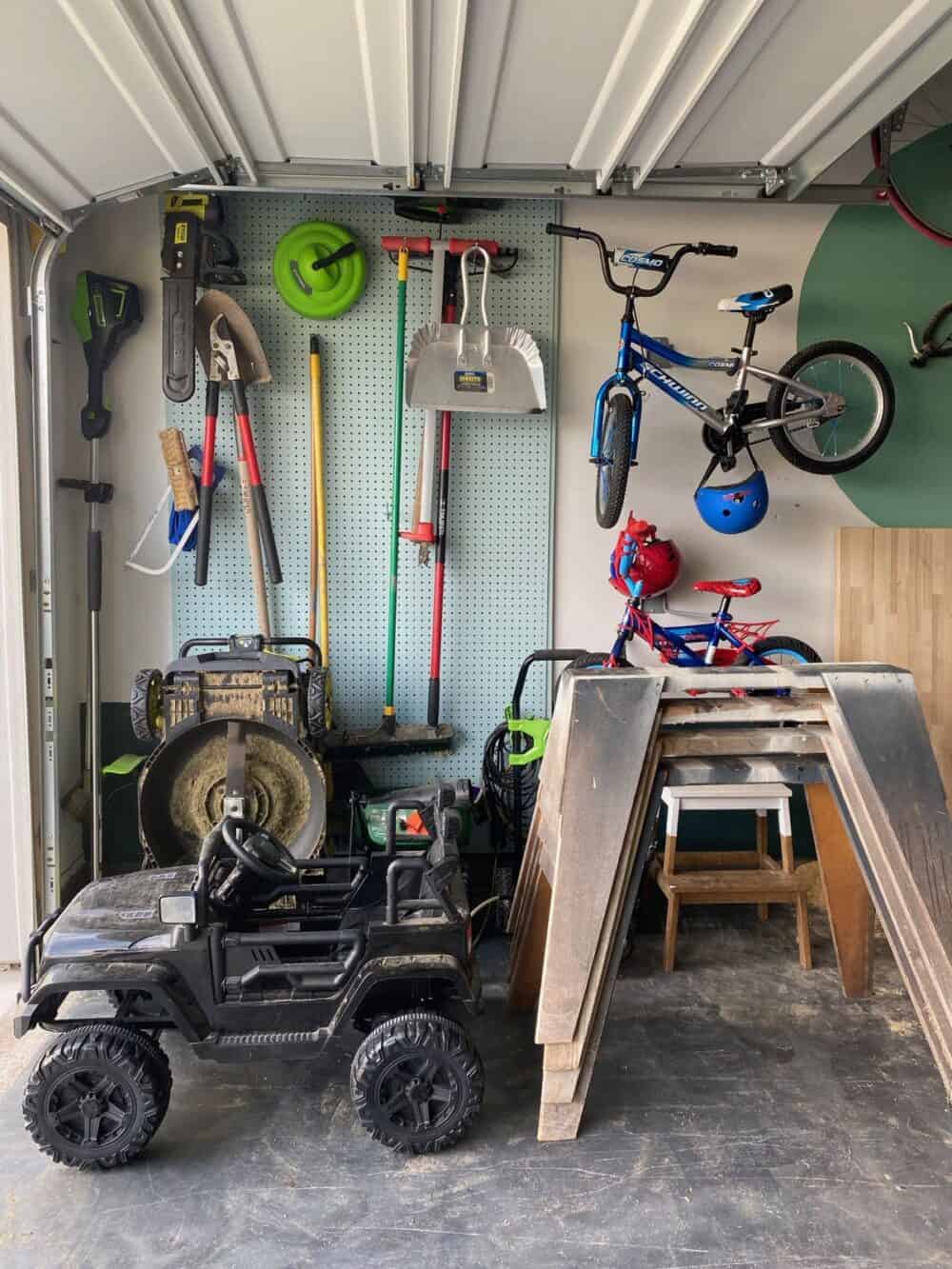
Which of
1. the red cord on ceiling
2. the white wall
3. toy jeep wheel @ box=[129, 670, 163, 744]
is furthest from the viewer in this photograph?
the white wall

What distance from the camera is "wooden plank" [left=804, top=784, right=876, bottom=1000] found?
2.36 m

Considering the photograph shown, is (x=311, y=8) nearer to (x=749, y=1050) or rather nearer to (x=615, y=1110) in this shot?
(x=615, y=1110)

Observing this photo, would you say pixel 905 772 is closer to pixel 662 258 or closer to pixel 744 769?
pixel 744 769

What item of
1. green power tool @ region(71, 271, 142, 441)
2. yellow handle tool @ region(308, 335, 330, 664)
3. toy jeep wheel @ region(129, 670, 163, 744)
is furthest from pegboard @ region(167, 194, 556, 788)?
toy jeep wheel @ region(129, 670, 163, 744)

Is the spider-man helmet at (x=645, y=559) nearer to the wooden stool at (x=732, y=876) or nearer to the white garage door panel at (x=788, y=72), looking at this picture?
the wooden stool at (x=732, y=876)

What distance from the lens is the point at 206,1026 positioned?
1.78 meters

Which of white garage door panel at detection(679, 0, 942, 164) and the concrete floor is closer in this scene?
the concrete floor

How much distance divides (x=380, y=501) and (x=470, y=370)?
0.60 m

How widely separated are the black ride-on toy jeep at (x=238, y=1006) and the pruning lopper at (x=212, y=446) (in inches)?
52.1

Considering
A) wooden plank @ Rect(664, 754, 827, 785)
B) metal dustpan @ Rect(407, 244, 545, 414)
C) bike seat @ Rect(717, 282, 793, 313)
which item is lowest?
wooden plank @ Rect(664, 754, 827, 785)

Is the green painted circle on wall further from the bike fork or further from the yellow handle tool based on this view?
the yellow handle tool

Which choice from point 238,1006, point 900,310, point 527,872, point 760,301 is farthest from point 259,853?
point 900,310

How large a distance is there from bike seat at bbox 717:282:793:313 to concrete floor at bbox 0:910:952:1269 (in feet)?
7.53

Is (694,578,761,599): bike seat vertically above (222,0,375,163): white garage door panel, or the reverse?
(222,0,375,163): white garage door panel
